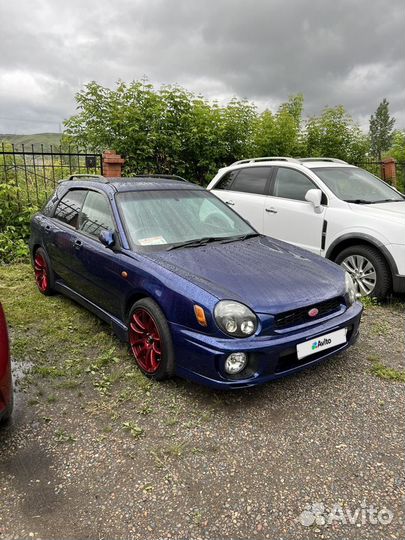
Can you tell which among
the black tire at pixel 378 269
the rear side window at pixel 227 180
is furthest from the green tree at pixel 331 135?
the black tire at pixel 378 269

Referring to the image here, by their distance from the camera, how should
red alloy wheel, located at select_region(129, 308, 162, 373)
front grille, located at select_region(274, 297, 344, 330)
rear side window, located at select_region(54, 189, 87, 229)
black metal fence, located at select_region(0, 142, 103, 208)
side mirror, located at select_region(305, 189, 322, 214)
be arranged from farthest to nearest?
black metal fence, located at select_region(0, 142, 103, 208) < side mirror, located at select_region(305, 189, 322, 214) < rear side window, located at select_region(54, 189, 87, 229) < red alloy wheel, located at select_region(129, 308, 162, 373) < front grille, located at select_region(274, 297, 344, 330)

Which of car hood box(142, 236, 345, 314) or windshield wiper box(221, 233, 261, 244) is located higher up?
windshield wiper box(221, 233, 261, 244)

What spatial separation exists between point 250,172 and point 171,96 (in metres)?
3.66

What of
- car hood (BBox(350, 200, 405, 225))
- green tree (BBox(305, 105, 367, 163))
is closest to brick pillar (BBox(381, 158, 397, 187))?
green tree (BBox(305, 105, 367, 163))

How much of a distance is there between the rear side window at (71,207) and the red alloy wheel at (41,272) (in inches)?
26.3

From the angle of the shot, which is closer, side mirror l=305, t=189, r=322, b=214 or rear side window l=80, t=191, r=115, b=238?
rear side window l=80, t=191, r=115, b=238

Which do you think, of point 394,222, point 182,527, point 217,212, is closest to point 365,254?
point 394,222

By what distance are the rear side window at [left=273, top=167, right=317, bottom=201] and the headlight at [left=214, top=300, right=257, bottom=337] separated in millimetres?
3395

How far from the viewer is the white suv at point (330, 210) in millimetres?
4730

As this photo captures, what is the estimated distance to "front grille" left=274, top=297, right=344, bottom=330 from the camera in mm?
2736

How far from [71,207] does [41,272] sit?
3.84 feet

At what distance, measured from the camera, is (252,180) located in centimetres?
629

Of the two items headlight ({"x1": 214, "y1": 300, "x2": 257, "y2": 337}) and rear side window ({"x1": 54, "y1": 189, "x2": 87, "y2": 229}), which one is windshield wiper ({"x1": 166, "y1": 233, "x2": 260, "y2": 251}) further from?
rear side window ({"x1": 54, "y1": 189, "x2": 87, "y2": 229})

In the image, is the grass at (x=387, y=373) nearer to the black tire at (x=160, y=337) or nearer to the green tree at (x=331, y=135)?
the black tire at (x=160, y=337)
